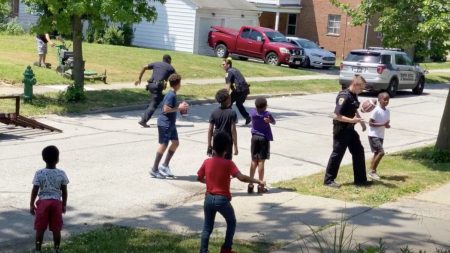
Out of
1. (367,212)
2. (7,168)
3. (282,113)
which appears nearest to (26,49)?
(282,113)

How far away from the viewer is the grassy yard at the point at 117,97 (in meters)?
17.3

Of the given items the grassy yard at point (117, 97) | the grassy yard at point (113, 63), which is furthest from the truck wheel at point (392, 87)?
the grassy yard at point (113, 63)

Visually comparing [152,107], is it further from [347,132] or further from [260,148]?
A: [347,132]

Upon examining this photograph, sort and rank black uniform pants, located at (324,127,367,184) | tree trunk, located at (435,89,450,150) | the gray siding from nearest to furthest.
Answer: black uniform pants, located at (324,127,367,184), tree trunk, located at (435,89,450,150), the gray siding

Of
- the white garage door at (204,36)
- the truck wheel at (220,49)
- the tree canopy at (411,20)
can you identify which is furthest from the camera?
the white garage door at (204,36)

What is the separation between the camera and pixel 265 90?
24.8 m

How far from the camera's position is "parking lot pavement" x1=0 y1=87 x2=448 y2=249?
9.67 m

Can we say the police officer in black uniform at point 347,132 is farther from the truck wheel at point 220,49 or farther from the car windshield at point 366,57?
the truck wheel at point 220,49

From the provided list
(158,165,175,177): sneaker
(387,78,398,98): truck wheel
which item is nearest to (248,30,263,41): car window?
(387,78,398,98): truck wheel

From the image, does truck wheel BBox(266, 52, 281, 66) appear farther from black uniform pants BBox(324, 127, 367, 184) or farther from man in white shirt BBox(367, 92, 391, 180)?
black uniform pants BBox(324, 127, 367, 184)

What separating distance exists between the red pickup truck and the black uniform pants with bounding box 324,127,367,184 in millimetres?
22440

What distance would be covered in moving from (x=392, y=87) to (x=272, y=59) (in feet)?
28.0

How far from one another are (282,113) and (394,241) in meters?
12.0

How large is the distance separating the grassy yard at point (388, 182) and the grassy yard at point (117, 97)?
299 inches
